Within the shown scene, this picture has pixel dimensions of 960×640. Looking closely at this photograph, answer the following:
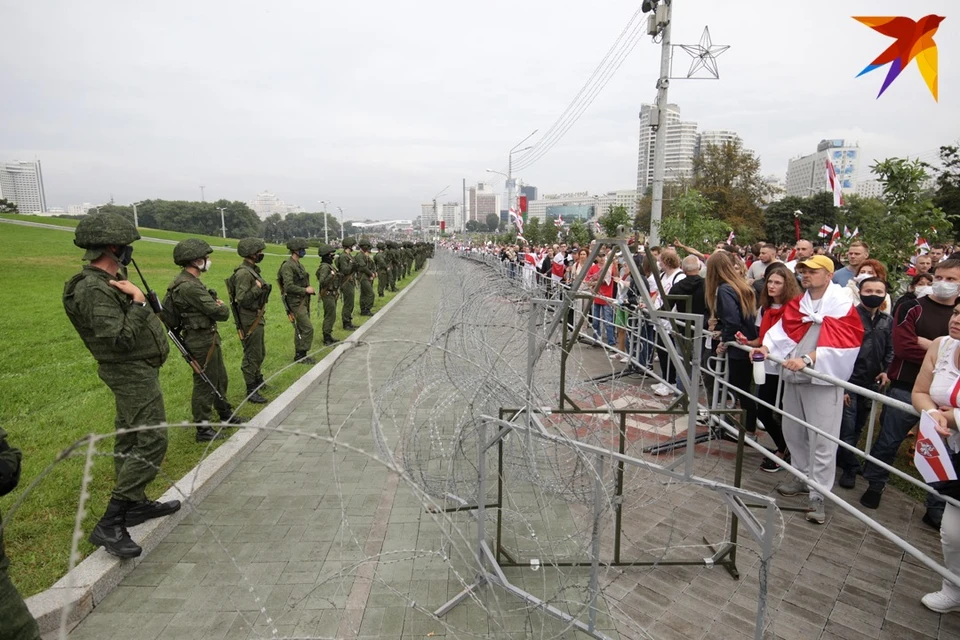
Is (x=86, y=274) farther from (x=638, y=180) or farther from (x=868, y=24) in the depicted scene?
(x=638, y=180)

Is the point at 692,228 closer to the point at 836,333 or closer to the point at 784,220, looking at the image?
the point at 836,333

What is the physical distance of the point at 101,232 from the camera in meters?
3.74

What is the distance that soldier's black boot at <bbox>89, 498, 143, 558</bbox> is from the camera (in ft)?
11.8

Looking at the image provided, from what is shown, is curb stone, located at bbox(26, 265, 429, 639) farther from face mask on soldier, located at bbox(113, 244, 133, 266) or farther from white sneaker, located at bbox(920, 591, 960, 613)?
white sneaker, located at bbox(920, 591, 960, 613)

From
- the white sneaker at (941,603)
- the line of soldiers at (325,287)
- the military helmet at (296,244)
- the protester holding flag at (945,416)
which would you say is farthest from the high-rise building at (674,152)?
the white sneaker at (941,603)

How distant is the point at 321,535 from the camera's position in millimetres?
4105

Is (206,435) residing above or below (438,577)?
above

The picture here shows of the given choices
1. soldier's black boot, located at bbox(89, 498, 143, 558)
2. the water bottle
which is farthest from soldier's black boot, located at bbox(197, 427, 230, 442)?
the water bottle

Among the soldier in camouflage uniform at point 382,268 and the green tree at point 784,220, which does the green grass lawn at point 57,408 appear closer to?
the soldier in camouflage uniform at point 382,268

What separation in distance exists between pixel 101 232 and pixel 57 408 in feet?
14.0

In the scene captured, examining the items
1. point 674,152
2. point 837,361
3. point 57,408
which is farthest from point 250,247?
point 674,152

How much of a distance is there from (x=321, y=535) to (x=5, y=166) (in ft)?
649

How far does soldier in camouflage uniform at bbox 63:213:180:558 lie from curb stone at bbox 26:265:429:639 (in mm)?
110

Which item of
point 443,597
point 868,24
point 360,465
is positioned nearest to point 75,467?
point 360,465
